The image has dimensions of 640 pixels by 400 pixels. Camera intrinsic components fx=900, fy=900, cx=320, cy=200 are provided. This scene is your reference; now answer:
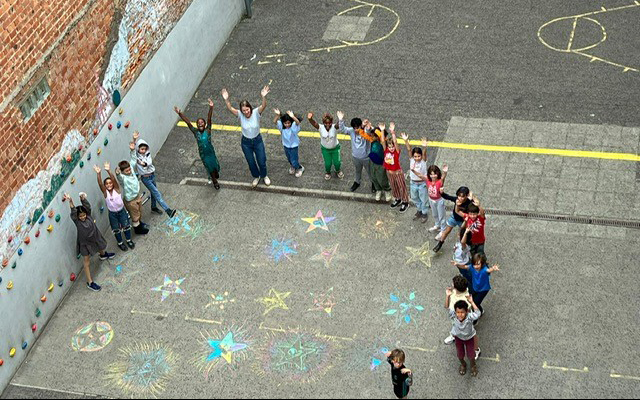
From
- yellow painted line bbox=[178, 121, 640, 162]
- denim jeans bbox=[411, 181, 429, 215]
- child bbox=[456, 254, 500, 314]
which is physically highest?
child bbox=[456, 254, 500, 314]

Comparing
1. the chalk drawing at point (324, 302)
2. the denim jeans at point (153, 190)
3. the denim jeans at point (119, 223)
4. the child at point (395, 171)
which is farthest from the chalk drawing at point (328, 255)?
the denim jeans at point (119, 223)

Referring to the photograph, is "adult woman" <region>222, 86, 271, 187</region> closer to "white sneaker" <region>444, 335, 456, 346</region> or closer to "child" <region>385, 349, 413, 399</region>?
"white sneaker" <region>444, 335, 456, 346</region>

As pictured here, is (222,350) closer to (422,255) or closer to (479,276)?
(422,255)

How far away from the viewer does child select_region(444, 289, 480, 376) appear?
38.2ft

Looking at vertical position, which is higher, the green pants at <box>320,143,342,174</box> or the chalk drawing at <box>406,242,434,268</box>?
the green pants at <box>320,143,342,174</box>

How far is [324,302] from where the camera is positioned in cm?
1373

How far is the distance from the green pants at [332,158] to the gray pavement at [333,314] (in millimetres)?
704

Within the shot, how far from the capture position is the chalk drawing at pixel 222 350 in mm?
12930

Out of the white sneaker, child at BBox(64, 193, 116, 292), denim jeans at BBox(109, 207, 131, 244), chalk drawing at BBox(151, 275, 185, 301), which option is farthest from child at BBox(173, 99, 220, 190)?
the white sneaker

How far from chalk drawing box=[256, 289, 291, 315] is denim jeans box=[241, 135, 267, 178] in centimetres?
280

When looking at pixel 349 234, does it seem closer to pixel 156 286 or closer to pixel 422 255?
pixel 422 255

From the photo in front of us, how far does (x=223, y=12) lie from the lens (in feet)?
65.4

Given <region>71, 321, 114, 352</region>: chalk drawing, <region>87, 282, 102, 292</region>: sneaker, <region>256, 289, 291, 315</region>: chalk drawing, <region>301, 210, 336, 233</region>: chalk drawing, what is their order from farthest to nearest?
1. <region>301, 210, 336, 233</region>: chalk drawing
2. <region>87, 282, 102, 292</region>: sneaker
3. <region>256, 289, 291, 315</region>: chalk drawing
4. <region>71, 321, 114, 352</region>: chalk drawing

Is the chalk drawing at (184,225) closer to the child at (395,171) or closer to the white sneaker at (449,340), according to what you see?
the child at (395,171)
